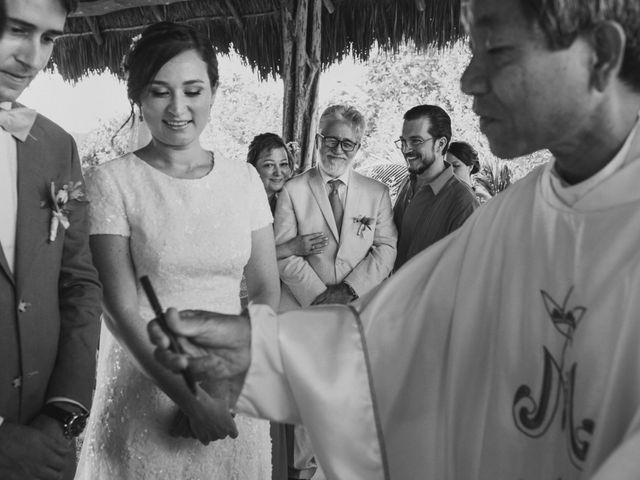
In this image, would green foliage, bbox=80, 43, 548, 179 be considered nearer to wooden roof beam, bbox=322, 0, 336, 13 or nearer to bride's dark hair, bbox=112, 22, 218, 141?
wooden roof beam, bbox=322, 0, 336, 13

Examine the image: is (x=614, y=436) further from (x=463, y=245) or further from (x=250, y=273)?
(x=250, y=273)

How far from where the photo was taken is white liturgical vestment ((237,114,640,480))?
1.29 m

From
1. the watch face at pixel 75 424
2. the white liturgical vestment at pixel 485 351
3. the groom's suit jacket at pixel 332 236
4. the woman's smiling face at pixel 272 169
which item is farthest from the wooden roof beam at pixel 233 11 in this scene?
the white liturgical vestment at pixel 485 351

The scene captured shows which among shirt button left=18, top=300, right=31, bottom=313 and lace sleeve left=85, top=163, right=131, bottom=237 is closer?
shirt button left=18, top=300, right=31, bottom=313

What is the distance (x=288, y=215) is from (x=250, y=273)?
1.78m

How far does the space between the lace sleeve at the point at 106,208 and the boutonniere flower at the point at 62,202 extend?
0.24 metres

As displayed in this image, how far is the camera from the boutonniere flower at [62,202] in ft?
7.19

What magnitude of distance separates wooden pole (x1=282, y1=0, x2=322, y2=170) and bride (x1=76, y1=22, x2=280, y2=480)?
423cm

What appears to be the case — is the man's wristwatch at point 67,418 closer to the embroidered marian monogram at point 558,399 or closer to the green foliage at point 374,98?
the embroidered marian monogram at point 558,399

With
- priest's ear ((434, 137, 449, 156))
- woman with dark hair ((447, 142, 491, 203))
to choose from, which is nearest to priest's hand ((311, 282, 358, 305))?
priest's ear ((434, 137, 449, 156))

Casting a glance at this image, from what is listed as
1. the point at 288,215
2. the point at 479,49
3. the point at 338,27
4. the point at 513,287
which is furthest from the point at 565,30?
the point at 338,27

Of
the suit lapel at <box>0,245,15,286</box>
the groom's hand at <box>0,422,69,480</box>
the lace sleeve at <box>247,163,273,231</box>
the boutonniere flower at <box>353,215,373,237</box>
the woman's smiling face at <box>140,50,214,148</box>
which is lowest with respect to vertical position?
the groom's hand at <box>0,422,69,480</box>

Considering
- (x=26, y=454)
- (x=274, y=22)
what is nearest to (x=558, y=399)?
(x=26, y=454)

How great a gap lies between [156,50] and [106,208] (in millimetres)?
589
